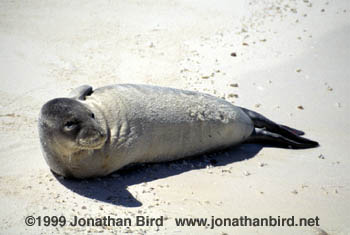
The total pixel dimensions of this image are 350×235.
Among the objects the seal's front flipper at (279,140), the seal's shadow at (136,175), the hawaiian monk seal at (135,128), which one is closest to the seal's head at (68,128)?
the hawaiian monk seal at (135,128)

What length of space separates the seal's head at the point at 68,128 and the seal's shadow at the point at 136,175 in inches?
12.3

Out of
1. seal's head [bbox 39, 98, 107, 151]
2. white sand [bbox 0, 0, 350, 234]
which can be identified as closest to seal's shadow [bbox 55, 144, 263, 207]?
white sand [bbox 0, 0, 350, 234]

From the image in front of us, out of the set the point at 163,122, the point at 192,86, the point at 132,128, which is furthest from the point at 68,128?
the point at 192,86

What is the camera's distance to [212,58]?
6129 millimetres

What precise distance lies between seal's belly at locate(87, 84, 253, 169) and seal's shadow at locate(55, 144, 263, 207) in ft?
0.26

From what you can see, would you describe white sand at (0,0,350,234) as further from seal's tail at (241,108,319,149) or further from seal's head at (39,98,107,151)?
seal's head at (39,98,107,151)

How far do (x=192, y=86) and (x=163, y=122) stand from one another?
Answer: 1731mm

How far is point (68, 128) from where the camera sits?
3.14m

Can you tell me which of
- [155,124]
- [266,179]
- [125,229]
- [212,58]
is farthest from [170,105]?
[212,58]

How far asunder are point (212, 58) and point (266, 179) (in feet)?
8.93

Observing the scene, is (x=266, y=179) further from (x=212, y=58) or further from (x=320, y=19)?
(x=320, y=19)

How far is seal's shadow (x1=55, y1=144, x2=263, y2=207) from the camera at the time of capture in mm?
3209

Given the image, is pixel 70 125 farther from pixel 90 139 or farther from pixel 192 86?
pixel 192 86

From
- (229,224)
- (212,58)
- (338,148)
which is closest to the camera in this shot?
(229,224)
